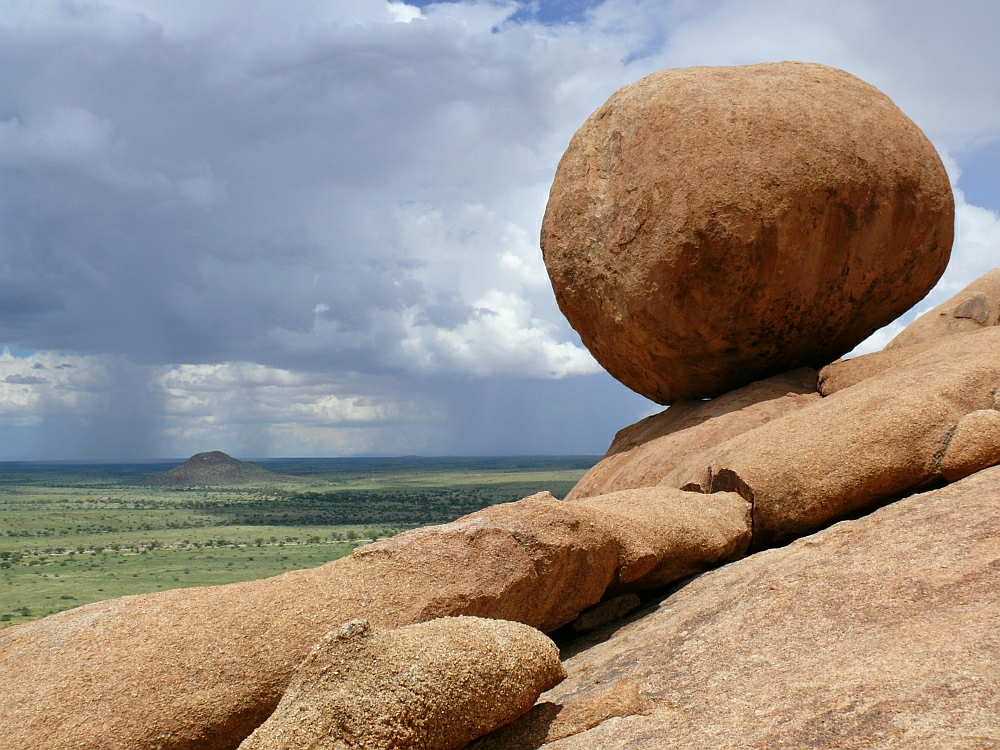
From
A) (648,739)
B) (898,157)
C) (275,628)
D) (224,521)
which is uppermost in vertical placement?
(898,157)

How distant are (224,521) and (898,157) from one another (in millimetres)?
58862

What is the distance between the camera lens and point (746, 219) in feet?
29.9

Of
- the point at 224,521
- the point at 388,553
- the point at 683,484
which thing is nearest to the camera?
the point at 388,553

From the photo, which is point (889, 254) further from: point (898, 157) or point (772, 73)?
point (772, 73)

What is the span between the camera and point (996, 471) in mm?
5840

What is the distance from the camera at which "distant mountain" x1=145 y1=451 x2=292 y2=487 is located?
121688 mm

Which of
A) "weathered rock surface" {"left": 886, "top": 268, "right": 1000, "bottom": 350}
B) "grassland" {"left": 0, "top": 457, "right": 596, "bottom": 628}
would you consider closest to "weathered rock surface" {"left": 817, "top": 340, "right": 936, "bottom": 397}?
"weathered rock surface" {"left": 886, "top": 268, "right": 1000, "bottom": 350}

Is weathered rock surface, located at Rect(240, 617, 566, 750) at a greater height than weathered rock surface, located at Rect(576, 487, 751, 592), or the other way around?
weathered rock surface, located at Rect(576, 487, 751, 592)

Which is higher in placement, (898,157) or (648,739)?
Result: (898,157)

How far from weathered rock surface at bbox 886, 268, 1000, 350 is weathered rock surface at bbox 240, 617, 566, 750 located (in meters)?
7.81

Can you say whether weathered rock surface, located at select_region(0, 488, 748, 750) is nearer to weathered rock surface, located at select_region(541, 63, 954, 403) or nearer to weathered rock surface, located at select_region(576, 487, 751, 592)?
weathered rock surface, located at select_region(576, 487, 751, 592)

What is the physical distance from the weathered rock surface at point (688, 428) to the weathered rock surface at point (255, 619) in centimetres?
323

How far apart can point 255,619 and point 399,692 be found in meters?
1.20

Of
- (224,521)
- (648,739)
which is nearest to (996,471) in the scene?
(648,739)
